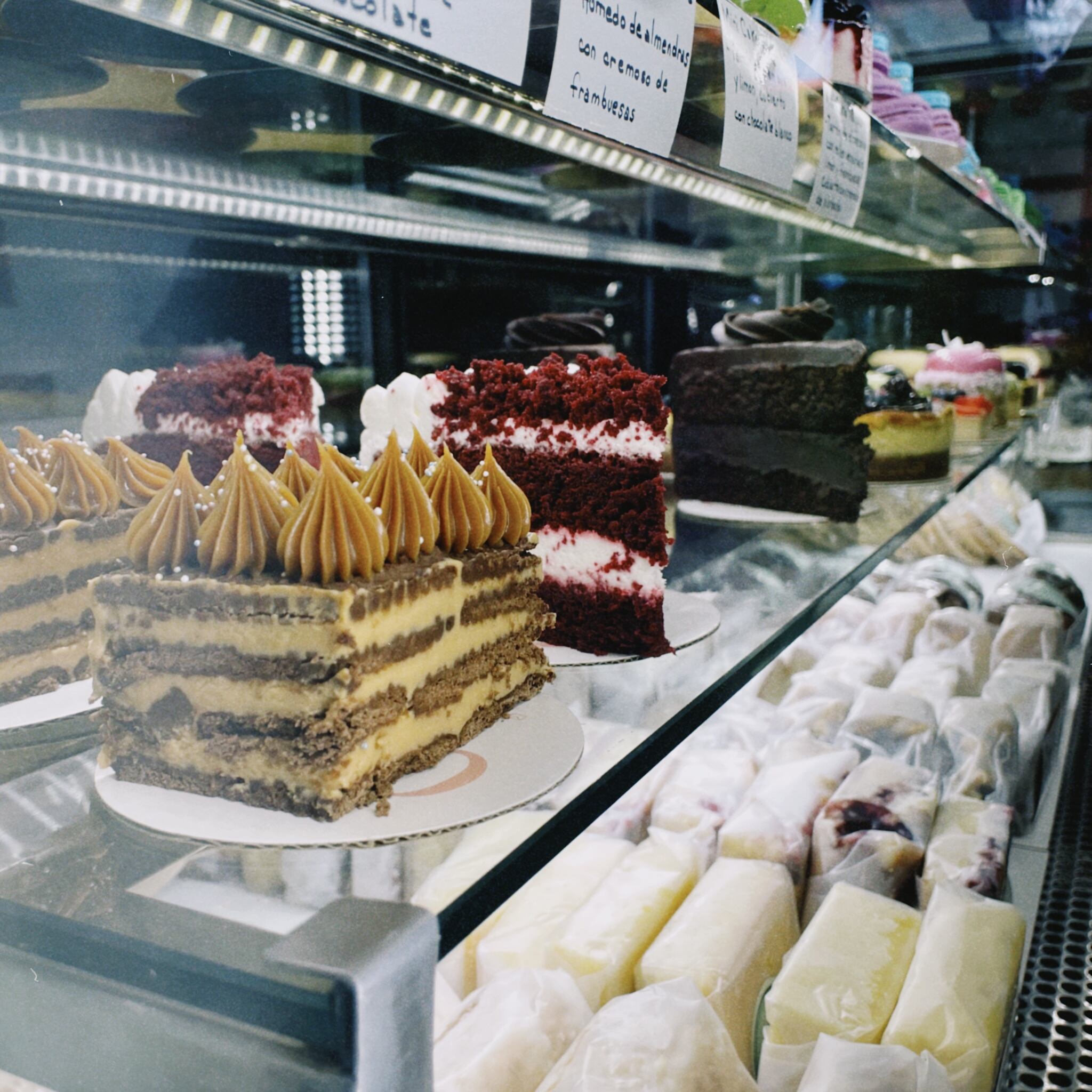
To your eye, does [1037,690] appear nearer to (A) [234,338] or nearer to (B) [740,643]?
(B) [740,643]

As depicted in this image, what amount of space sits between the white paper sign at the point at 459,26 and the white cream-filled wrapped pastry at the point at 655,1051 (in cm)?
114

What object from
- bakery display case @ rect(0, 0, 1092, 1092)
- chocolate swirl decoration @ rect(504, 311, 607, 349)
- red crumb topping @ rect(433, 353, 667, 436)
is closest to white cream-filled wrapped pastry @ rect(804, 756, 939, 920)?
bakery display case @ rect(0, 0, 1092, 1092)

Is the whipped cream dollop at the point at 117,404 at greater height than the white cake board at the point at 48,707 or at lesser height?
greater

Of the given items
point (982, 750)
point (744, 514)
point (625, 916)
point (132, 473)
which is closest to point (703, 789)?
point (625, 916)

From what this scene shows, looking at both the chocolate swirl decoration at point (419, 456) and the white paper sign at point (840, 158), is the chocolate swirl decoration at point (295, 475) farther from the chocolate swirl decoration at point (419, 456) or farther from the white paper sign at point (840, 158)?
the white paper sign at point (840, 158)

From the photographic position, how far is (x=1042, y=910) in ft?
6.95

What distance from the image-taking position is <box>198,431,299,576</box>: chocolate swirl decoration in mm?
901

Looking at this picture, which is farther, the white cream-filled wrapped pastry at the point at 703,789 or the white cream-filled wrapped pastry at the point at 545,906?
the white cream-filled wrapped pastry at the point at 703,789

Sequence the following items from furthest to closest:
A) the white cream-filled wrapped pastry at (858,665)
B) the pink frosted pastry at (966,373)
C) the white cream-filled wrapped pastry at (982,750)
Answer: the pink frosted pastry at (966,373), the white cream-filled wrapped pastry at (858,665), the white cream-filled wrapped pastry at (982,750)

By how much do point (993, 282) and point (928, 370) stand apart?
1.19 m

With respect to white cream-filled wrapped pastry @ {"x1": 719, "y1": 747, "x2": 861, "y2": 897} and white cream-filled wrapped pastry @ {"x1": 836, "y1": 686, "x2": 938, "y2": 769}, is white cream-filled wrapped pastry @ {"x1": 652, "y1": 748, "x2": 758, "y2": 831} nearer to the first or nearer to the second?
white cream-filled wrapped pastry @ {"x1": 719, "y1": 747, "x2": 861, "y2": 897}

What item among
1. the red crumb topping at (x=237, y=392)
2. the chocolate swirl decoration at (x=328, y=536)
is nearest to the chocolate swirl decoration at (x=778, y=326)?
the red crumb topping at (x=237, y=392)

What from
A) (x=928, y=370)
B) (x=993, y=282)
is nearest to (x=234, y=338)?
(x=928, y=370)

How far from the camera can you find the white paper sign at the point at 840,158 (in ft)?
5.88
